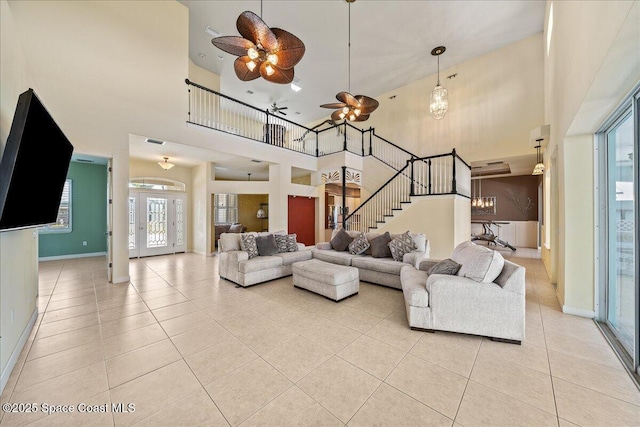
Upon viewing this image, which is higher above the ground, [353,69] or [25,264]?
[353,69]

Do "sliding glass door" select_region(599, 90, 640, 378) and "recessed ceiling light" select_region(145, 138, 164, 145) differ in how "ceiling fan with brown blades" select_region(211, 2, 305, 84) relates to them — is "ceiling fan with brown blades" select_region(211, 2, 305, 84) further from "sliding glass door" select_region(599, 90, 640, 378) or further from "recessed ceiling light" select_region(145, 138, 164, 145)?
"sliding glass door" select_region(599, 90, 640, 378)

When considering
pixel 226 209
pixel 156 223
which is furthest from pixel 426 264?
pixel 226 209

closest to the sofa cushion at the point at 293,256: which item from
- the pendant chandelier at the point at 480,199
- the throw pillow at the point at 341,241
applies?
the throw pillow at the point at 341,241

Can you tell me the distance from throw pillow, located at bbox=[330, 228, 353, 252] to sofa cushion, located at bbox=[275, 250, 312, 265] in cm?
63

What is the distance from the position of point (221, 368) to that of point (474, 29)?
29.2 feet

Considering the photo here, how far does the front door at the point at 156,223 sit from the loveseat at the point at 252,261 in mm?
4112

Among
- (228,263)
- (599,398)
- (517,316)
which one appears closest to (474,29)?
(517,316)

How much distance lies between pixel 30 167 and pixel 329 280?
336 cm

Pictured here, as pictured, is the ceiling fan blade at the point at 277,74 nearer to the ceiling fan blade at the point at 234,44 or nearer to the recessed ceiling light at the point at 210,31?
the ceiling fan blade at the point at 234,44

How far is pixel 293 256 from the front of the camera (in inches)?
197

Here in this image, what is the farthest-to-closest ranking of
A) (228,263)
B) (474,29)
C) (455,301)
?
(474,29)
(228,263)
(455,301)

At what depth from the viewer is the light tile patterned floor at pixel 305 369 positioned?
1604mm

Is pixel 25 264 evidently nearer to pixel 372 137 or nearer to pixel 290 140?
pixel 290 140

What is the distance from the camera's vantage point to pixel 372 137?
28.9 ft
